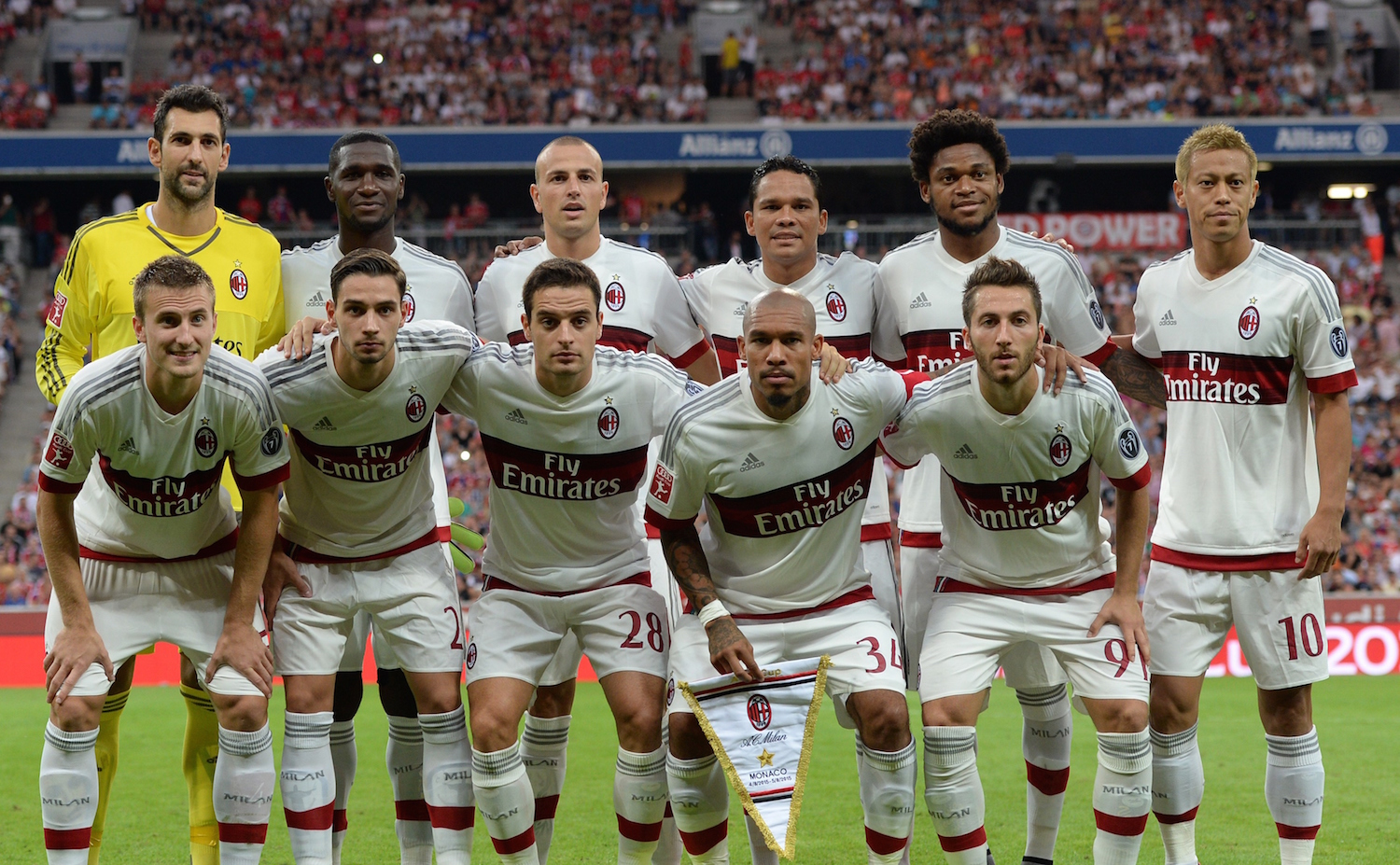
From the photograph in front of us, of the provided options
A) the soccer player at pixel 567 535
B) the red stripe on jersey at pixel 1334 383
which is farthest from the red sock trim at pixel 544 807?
the red stripe on jersey at pixel 1334 383

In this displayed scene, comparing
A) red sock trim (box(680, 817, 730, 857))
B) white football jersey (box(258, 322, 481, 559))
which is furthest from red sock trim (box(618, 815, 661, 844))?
white football jersey (box(258, 322, 481, 559))

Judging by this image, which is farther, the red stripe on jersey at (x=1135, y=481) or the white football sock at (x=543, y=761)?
the white football sock at (x=543, y=761)

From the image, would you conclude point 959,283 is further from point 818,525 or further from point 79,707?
point 79,707

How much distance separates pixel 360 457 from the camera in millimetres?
5035

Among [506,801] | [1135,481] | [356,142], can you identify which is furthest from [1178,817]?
[356,142]

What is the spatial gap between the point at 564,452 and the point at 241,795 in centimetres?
169

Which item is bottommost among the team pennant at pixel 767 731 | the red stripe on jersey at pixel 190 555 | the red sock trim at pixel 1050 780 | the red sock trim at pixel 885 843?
the red sock trim at pixel 1050 780

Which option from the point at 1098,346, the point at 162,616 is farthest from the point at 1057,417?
the point at 162,616

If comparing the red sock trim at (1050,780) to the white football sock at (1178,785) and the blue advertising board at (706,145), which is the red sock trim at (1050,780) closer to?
the white football sock at (1178,785)

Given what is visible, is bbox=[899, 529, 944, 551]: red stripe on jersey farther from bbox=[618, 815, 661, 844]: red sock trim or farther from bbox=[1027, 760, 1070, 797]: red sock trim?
bbox=[618, 815, 661, 844]: red sock trim

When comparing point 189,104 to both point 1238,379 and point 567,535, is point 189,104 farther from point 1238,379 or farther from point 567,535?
point 1238,379

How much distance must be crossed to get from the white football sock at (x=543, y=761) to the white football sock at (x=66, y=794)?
1653 mm

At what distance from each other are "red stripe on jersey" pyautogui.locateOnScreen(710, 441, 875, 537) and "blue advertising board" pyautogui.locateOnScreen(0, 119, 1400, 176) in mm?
19949

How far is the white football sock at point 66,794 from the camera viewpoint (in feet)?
15.5
